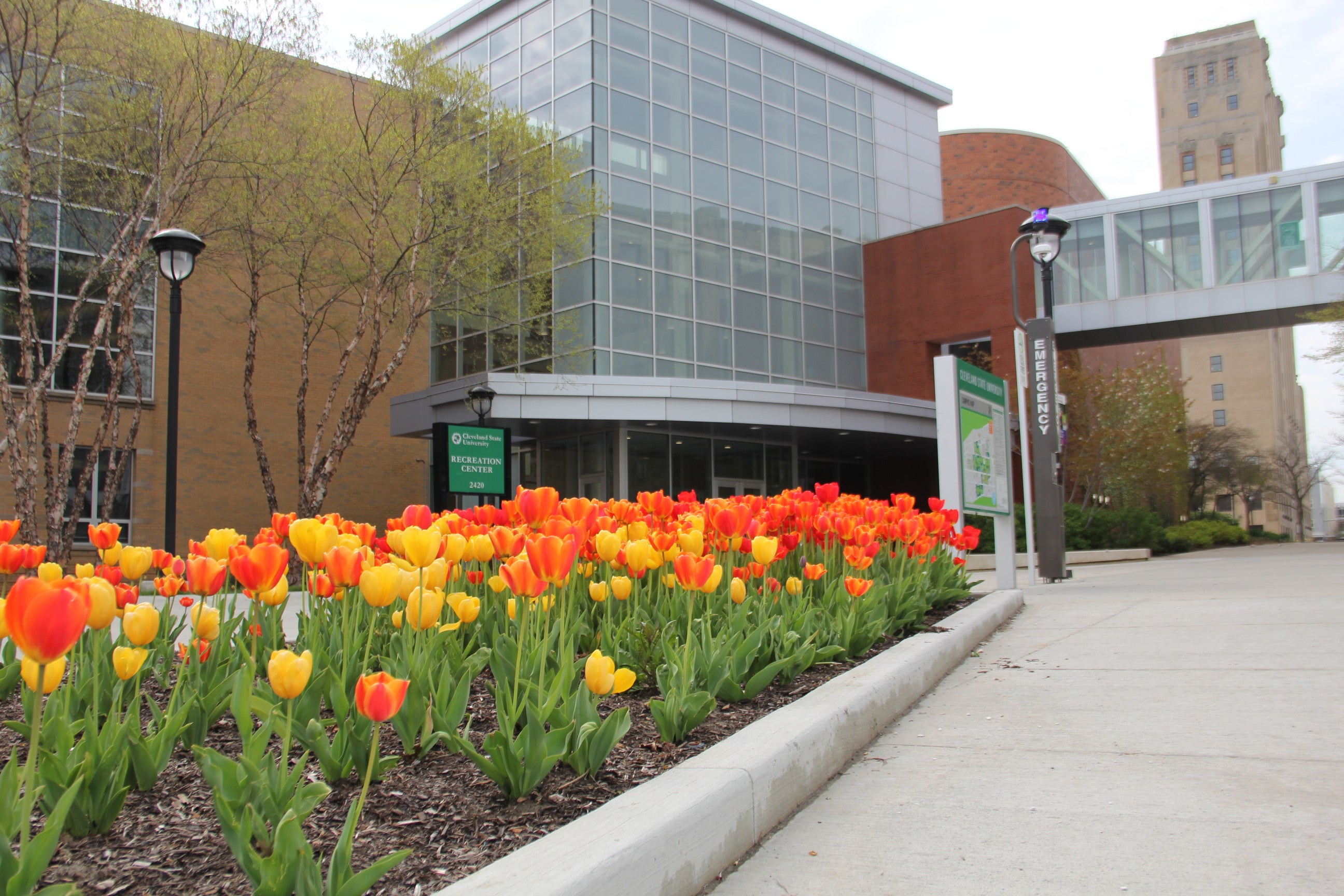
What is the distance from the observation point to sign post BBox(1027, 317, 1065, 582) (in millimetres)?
13195

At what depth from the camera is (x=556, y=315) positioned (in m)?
25.8

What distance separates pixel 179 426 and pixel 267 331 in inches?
140

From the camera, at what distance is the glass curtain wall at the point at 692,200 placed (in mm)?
26609

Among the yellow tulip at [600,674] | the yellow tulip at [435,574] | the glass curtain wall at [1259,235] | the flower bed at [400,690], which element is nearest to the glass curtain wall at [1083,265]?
the glass curtain wall at [1259,235]

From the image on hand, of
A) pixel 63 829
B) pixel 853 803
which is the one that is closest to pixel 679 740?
pixel 853 803

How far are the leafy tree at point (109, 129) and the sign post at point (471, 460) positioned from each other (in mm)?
5397

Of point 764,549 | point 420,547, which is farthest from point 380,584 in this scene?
point 764,549

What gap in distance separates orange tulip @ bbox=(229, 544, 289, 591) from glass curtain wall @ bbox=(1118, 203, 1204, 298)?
32351 millimetres

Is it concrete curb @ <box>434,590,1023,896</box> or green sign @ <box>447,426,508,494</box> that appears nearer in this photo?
concrete curb @ <box>434,590,1023,896</box>

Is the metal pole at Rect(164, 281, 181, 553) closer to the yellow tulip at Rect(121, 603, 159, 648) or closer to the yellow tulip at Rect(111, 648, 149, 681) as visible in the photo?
the yellow tulip at Rect(121, 603, 159, 648)

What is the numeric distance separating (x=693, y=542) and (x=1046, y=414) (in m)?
11.4

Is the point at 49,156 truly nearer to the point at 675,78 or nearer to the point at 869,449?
the point at 675,78

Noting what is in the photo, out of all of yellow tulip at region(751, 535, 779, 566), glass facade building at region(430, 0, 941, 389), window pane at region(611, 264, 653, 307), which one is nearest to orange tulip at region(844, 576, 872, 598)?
yellow tulip at region(751, 535, 779, 566)

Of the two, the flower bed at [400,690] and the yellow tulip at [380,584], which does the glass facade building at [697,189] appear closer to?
the flower bed at [400,690]
